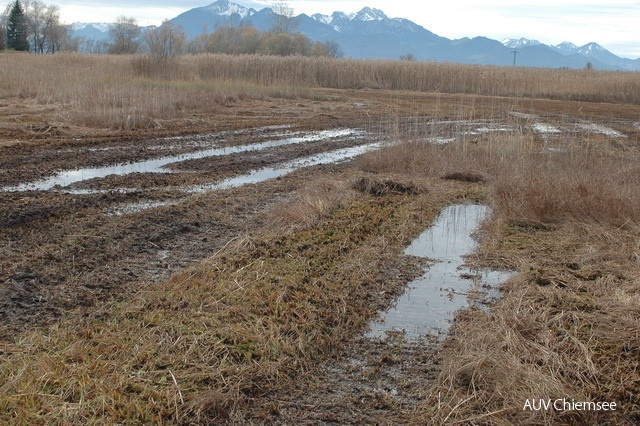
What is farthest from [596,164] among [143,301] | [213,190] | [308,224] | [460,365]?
[143,301]

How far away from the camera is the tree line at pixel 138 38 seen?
27.1m

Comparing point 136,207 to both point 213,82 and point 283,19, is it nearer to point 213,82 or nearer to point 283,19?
point 213,82

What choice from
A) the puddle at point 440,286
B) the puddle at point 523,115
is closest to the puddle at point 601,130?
the puddle at point 523,115

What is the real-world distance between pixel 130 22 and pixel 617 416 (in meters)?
71.0

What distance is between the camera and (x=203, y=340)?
162 inches

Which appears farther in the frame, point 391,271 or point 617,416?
point 391,271

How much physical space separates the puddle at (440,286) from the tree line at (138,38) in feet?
70.6

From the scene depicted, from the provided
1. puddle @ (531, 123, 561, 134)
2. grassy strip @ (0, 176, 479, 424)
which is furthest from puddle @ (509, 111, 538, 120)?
grassy strip @ (0, 176, 479, 424)

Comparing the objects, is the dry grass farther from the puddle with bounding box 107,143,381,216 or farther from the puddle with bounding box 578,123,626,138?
the puddle with bounding box 578,123,626,138

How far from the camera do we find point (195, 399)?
11.4 feet

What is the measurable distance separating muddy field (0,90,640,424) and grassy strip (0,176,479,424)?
175 millimetres

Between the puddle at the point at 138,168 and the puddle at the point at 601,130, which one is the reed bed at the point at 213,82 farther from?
the puddle at the point at 601,130

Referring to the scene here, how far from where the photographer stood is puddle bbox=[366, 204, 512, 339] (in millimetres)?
4852

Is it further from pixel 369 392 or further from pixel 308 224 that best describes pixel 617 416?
pixel 308 224
